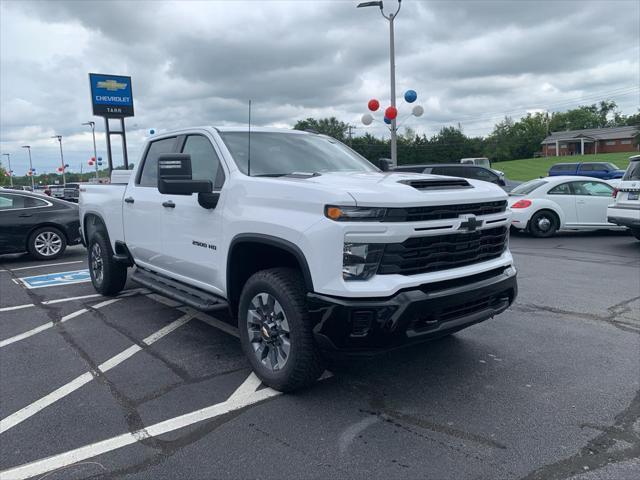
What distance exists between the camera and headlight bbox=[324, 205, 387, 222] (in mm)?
3184

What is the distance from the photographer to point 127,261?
626 centimetres

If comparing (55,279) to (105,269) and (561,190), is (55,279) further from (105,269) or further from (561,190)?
(561,190)

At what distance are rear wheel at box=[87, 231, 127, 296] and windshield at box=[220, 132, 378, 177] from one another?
292 cm

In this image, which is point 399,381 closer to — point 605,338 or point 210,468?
point 210,468

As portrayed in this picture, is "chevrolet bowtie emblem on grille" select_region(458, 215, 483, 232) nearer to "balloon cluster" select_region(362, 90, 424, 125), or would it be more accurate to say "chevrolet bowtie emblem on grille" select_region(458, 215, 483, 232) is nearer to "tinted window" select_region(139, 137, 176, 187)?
"tinted window" select_region(139, 137, 176, 187)

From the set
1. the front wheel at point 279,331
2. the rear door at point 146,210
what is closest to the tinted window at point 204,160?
the rear door at point 146,210

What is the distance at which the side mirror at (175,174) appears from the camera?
395 cm

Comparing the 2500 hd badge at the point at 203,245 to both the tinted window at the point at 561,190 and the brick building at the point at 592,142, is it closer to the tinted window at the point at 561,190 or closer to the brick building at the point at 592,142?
the tinted window at the point at 561,190

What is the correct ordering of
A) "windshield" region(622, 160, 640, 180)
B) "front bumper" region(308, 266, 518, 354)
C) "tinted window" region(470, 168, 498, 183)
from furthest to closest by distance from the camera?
1. "tinted window" region(470, 168, 498, 183)
2. "windshield" region(622, 160, 640, 180)
3. "front bumper" region(308, 266, 518, 354)

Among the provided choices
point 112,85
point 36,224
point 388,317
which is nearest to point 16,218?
point 36,224

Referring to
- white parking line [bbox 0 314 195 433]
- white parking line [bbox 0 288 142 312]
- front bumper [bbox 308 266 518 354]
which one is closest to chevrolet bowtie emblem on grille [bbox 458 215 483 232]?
front bumper [bbox 308 266 518 354]

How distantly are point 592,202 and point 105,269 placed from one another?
10695 millimetres

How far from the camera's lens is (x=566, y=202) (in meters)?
12.1

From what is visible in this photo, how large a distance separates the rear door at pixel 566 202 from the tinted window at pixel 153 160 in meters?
9.66
